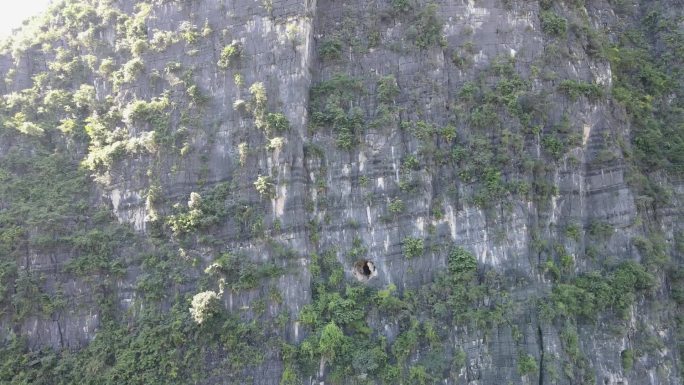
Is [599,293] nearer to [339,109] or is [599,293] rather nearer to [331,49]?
[339,109]

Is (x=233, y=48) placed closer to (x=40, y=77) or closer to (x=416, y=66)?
(x=416, y=66)

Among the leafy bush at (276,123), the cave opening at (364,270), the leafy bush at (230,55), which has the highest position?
the leafy bush at (230,55)

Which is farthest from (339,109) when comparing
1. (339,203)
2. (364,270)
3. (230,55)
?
(364,270)

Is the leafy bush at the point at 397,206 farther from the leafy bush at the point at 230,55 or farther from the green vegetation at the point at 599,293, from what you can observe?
the leafy bush at the point at 230,55

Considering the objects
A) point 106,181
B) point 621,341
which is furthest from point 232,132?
point 621,341

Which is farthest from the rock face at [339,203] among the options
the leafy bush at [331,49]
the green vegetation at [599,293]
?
the leafy bush at [331,49]
